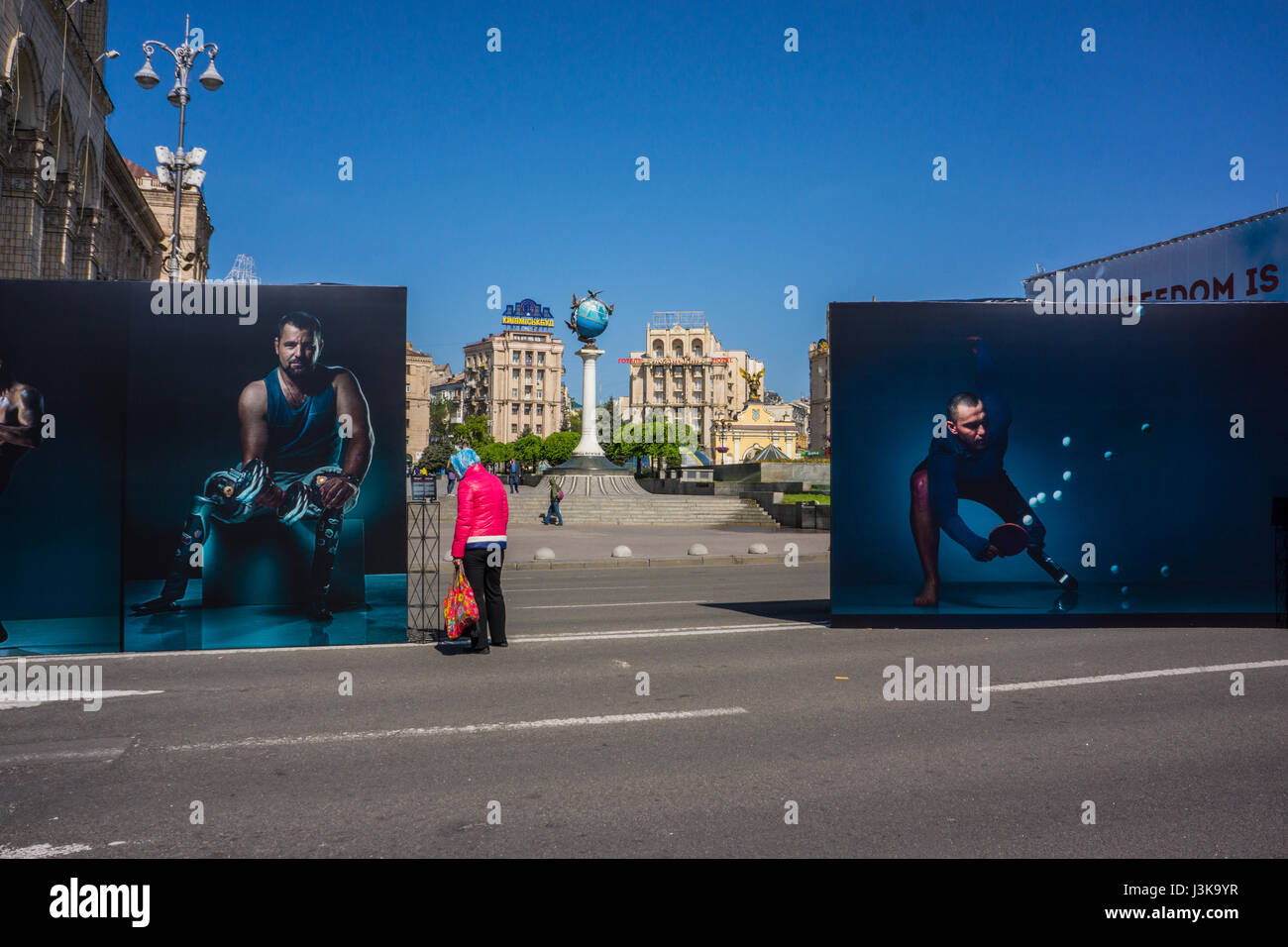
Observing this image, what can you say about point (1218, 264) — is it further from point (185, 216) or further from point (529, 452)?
point (529, 452)

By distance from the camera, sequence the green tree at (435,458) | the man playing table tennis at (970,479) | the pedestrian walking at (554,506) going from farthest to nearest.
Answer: the green tree at (435,458) < the pedestrian walking at (554,506) < the man playing table tennis at (970,479)

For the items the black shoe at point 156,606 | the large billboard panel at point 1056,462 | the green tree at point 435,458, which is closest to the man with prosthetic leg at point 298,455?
the black shoe at point 156,606

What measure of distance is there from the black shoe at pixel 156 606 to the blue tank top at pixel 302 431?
5.21 ft

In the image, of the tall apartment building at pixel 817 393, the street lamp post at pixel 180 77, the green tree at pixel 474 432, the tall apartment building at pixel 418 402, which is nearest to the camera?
the street lamp post at pixel 180 77

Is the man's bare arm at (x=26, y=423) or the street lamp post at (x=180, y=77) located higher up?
the street lamp post at (x=180, y=77)

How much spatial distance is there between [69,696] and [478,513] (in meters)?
3.41

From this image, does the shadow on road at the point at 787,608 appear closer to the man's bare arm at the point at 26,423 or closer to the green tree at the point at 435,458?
the man's bare arm at the point at 26,423

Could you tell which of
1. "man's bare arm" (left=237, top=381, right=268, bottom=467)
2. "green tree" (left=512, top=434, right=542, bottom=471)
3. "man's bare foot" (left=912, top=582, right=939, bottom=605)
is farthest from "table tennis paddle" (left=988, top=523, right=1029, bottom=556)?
"green tree" (left=512, top=434, right=542, bottom=471)

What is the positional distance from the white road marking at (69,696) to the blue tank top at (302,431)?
292cm

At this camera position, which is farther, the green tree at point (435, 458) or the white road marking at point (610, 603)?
the green tree at point (435, 458)

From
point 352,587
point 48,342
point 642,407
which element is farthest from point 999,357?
point 642,407

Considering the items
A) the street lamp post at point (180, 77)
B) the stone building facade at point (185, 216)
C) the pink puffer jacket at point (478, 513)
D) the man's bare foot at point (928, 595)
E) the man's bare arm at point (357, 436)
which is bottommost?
the man's bare foot at point (928, 595)

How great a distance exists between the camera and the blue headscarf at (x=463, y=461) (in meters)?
8.91

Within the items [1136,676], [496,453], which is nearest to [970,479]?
[1136,676]
